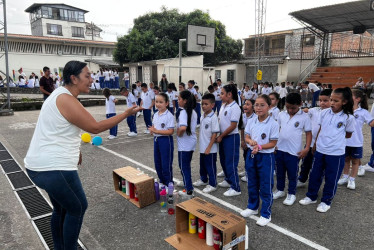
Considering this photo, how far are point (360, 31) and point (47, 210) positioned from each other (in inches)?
968

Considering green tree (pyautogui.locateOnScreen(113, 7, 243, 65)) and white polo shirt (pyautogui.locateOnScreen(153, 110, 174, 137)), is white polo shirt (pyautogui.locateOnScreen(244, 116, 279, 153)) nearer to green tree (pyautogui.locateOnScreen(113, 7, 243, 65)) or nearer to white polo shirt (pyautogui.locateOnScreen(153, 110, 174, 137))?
white polo shirt (pyautogui.locateOnScreen(153, 110, 174, 137))

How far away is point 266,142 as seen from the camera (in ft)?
11.3

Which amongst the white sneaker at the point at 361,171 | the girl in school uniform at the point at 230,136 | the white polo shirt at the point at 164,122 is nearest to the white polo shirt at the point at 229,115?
the girl in school uniform at the point at 230,136

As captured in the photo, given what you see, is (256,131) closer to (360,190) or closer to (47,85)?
(360,190)

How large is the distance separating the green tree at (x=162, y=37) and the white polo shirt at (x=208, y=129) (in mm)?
24015

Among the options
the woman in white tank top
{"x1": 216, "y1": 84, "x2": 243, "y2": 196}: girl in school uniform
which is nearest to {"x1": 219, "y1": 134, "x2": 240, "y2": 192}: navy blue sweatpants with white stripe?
{"x1": 216, "y1": 84, "x2": 243, "y2": 196}: girl in school uniform

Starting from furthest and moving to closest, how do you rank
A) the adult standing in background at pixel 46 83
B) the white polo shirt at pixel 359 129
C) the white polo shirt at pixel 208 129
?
the adult standing in background at pixel 46 83 < the white polo shirt at pixel 359 129 < the white polo shirt at pixel 208 129

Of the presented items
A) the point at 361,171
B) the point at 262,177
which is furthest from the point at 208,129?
the point at 361,171

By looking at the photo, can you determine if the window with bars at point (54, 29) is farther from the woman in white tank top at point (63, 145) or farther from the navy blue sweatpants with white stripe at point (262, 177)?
the navy blue sweatpants with white stripe at point (262, 177)

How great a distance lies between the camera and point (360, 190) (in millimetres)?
4574

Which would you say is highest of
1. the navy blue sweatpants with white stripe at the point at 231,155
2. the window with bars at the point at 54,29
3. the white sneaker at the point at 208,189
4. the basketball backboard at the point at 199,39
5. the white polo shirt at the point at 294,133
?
the window with bars at the point at 54,29

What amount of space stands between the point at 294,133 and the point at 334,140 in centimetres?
55

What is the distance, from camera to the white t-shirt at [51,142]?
215 centimetres

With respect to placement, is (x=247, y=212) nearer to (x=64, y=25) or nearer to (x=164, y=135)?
(x=164, y=135)
